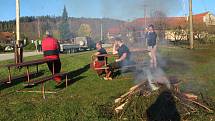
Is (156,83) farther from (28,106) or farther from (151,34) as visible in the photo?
(151,34)

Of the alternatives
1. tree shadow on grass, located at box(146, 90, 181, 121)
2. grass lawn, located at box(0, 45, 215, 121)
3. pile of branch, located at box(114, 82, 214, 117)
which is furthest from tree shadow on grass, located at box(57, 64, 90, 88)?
tree shadow on grass, located at box(146, 90, 181, 121)

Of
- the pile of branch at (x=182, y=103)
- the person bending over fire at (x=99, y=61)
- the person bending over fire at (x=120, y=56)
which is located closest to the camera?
the pile of branch at (x=182, y=103)

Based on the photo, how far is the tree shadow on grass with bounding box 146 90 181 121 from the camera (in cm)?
661

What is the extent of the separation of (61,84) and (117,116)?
199 inches

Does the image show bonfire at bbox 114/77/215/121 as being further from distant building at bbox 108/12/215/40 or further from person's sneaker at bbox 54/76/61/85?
distant building at bbox 108/12/215/40

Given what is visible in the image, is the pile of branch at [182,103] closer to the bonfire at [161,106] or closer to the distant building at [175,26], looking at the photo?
the bonfire at [161,106]

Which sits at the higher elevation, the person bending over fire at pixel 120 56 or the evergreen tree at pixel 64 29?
the evergreen tree at pixel 64 29

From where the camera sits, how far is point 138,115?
6676 millimetres

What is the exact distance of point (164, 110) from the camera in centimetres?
685

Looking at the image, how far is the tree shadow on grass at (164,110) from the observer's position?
6614mm

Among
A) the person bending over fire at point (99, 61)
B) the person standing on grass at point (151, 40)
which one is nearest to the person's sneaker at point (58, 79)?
the person bending over fire at point (99, 61)

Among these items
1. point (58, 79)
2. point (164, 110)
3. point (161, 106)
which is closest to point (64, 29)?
point (58, 79)

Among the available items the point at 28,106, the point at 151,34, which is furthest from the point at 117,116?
the point at 151,34

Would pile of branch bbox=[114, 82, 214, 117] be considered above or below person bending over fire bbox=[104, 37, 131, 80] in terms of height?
below
